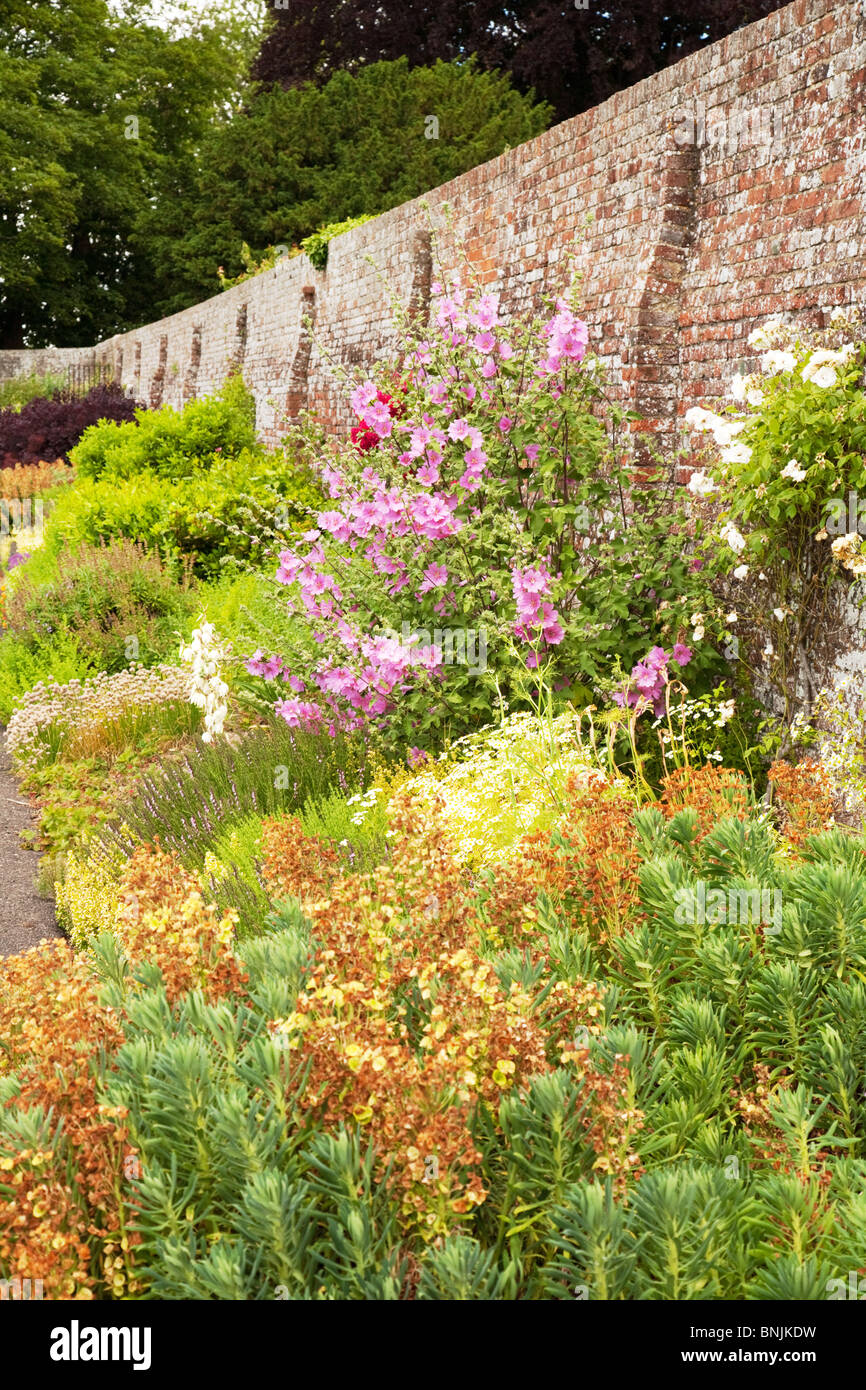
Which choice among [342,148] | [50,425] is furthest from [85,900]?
[342,148]

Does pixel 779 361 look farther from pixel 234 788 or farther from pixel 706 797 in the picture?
pixel 234 788

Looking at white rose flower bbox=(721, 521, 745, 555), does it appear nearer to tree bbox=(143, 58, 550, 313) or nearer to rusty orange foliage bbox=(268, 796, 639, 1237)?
rusty orange foliage bbox=(268, 796, 639, 1237)

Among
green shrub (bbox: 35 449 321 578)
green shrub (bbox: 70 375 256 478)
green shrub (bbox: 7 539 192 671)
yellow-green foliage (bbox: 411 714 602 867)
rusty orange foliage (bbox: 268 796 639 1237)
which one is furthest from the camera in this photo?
green shrub (bbox: 70 375 256 478)

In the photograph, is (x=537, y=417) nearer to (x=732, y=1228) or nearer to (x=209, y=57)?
(x=732, y=1228)

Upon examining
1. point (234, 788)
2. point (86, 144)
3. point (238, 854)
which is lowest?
point (238, 854)

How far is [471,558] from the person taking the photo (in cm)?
493

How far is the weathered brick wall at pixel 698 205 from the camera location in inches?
177

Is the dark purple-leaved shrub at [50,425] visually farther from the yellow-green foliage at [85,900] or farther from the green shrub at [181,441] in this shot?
the yellow-green foliage at [85,900]

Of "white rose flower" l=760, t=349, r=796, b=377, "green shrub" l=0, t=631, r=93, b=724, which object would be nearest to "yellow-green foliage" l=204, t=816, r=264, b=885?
"white rose flower" l=760, t=349, r=796, b=377

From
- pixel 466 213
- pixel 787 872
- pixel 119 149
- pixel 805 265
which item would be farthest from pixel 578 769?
pixel 119 149

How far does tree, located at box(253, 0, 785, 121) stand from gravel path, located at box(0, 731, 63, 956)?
18567 millimetres

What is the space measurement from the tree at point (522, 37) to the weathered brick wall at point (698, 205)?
14.7 m

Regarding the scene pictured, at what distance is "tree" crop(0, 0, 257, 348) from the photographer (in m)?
33.6

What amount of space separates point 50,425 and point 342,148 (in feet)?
25.9
